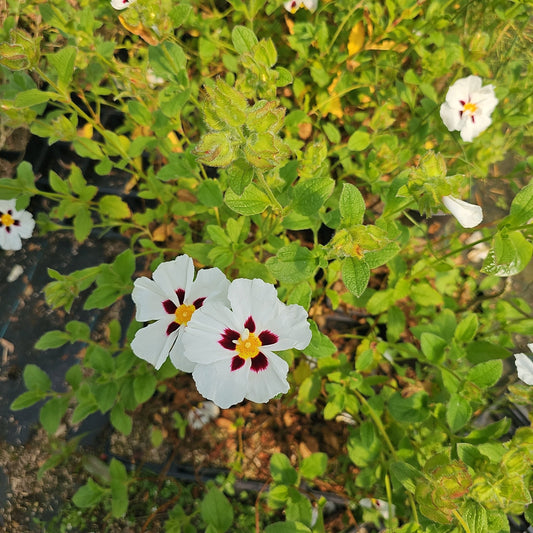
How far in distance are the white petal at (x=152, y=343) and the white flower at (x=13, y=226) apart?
1182 mm

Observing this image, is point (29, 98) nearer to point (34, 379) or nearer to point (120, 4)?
point (120, 4)

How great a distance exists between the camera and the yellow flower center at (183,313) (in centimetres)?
108

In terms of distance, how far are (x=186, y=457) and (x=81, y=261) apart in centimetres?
117

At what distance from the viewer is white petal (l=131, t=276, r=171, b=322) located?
1079mm

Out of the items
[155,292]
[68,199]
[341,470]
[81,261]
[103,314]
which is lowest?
[341,470]

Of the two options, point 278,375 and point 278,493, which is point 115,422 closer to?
point 278,493

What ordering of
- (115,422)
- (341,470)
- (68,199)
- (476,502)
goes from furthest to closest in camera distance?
(341,470) < (68,199) < (115,422) < (476,502)

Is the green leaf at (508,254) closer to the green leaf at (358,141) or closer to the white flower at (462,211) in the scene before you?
the white flower at (462,211)

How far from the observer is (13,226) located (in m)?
1.90

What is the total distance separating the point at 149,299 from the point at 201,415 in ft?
3.78

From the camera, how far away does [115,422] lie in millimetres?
1482

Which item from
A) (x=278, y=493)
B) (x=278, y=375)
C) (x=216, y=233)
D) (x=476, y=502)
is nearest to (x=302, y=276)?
(x=278, y=375)

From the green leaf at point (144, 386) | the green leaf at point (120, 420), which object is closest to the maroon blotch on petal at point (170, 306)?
the green leaf at point (144, 386)

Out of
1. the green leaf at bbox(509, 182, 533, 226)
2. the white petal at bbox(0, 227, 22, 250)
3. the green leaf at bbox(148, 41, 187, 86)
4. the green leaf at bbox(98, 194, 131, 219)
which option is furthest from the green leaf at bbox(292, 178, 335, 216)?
the white petal at bbox(0, 227, 22, 250)
